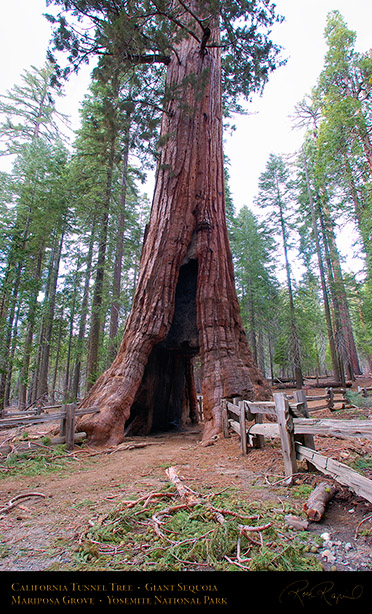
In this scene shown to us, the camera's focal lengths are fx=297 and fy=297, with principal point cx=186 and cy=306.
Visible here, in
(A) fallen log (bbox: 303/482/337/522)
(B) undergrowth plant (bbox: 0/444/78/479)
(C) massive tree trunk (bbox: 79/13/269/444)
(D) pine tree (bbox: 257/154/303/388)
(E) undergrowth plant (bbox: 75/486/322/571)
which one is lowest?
(B) undergrowth plant (bbox: 0/444/78/479)

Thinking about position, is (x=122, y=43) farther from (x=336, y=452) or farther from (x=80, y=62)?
(x=336, y=452)

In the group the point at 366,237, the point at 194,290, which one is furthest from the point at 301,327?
the point at 194,290

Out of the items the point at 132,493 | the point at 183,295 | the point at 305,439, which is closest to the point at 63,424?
the point at 132,493

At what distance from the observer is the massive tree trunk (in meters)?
7.32

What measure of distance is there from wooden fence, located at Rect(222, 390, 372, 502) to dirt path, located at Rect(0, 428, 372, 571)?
237 millimetres

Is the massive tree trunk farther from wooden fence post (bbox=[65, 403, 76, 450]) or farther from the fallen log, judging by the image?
the fallen log

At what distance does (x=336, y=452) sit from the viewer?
4434 mm

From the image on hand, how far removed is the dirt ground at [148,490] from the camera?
2.21m

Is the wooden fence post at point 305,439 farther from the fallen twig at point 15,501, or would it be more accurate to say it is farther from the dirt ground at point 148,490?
the fallen twig at point 15,501

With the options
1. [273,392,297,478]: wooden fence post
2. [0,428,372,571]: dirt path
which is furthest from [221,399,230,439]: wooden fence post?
[273,392,297,478]: wooden fence post

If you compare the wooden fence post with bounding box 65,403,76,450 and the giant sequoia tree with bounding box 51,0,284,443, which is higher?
the giant sequoia tree with bounding box 51,0,284,443

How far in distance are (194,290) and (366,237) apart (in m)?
12.2

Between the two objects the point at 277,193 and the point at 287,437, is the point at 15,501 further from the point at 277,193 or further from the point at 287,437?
the point at 277,193

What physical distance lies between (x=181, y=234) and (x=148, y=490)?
272 inches
